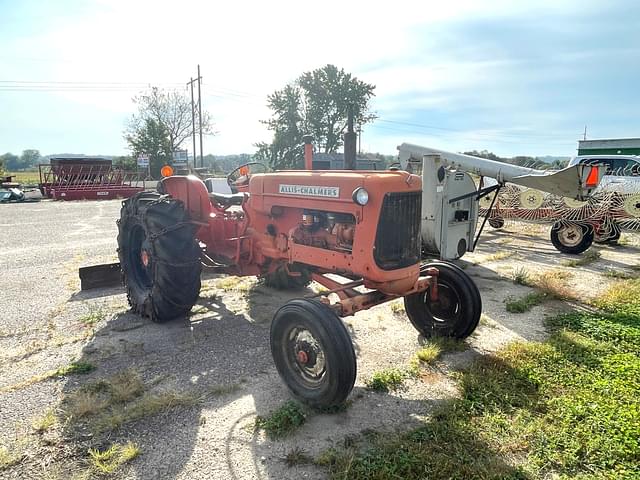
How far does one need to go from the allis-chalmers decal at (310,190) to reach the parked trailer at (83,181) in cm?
1664

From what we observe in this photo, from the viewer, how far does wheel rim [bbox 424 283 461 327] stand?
12.5 ft

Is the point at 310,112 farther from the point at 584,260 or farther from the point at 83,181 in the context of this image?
the point at 584,260

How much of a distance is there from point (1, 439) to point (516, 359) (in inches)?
138

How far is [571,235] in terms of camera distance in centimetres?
805

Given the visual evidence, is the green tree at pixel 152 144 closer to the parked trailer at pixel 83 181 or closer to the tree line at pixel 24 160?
the parked trailer at pixel 83 181

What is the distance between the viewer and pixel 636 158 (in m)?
9.83

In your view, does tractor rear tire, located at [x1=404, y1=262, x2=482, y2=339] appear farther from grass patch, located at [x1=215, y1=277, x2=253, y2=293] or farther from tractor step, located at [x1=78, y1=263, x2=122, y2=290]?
tractor step, located at [x1=78, y1=263, x2=122, y2=290]

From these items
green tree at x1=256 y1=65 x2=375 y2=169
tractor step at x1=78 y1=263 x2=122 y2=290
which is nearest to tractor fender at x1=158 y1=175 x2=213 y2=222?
tractor step at x1=78 y1=263 x2=122 y2=290

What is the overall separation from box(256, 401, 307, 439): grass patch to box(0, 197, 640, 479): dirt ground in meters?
0.05

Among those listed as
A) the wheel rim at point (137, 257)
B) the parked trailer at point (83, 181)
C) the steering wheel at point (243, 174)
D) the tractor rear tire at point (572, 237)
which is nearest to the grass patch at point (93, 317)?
the wheel rim at point (137, 257)

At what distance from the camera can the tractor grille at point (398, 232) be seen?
3057 mm

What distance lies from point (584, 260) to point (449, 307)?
186 inches

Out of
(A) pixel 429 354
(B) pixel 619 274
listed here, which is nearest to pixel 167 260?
(A) pixel 429 354

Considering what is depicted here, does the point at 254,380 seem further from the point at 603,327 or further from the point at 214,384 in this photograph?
the point at 603,327
